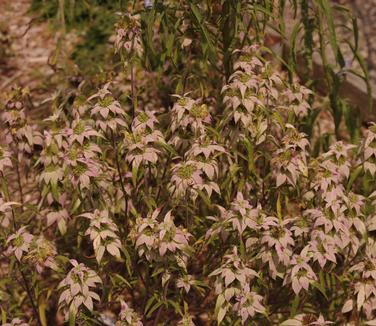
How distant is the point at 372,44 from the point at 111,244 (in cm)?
400

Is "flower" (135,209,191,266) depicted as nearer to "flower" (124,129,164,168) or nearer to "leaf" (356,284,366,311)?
"flower" (124,129,164,168)

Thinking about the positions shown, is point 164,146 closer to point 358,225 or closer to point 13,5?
point 358,225

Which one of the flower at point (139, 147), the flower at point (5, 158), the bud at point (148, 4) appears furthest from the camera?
the bud at point (148, 4)

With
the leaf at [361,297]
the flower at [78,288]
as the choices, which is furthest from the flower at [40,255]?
the leaf at [361,297]

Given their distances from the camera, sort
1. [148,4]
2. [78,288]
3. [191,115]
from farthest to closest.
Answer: [148,4], [191,115], [78,288]

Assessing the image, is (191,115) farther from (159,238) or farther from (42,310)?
(42,310)

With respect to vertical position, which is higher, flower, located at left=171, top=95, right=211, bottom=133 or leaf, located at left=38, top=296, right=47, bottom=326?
flower, located at left=171, top=95, right=211, bottom=133

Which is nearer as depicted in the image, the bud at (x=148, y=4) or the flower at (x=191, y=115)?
the flower at (x=191, y=115)

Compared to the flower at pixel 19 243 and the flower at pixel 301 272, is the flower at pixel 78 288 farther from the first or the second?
the flower at pixel 301 272

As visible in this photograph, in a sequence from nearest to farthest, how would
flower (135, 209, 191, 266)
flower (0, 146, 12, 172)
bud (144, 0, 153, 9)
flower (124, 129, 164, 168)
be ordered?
flower (135, 209, 191, 266) < flower (124, 129, 164, 168) < flower (0, 146, 12, 172) < bud (144, 0, 153, 9)

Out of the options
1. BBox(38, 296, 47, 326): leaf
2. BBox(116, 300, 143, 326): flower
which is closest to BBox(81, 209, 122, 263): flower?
BBox(116, 300, 143, 326): flower

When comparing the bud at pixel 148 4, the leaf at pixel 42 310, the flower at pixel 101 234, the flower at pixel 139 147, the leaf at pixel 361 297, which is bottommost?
the leaf at pixel 42 310

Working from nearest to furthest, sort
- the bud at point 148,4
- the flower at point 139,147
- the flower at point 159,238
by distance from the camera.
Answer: the flower at point 159,238, the flower at point 139,147, the bud at point 148,4

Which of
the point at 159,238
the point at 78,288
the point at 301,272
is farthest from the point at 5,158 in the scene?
the point at 301,272
